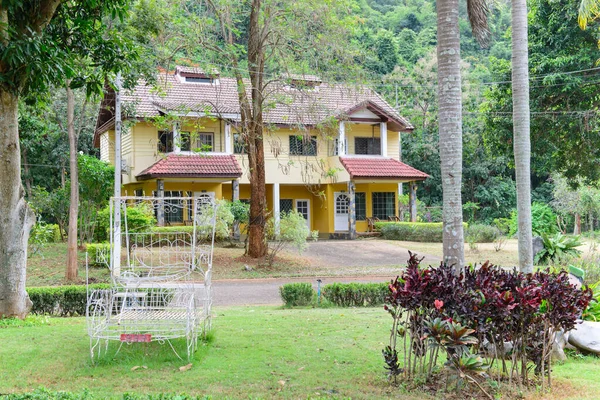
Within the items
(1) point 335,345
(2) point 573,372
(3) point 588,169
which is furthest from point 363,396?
(3) point 588,169

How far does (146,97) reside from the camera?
91.9ft

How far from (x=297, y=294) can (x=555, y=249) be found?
10.5 metres

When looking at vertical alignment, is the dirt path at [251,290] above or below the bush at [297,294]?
below

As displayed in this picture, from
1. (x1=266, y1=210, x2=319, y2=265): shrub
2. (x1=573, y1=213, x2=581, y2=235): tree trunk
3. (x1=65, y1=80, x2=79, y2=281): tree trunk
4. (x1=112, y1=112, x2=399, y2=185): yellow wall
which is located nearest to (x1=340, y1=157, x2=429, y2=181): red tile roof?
(x1=112, y1=112, x2=399, y2=185): yellow wall

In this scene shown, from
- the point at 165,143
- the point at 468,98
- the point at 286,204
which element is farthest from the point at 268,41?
the point at 468,98

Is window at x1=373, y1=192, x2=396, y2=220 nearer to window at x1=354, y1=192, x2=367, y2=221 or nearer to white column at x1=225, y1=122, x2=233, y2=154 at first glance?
window at x1=354, y1=192, x2=367, y2=221

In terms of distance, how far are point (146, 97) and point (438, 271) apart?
24153mm

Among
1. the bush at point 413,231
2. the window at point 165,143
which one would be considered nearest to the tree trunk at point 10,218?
the window at point 165,143

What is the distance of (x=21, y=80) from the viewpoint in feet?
29.3

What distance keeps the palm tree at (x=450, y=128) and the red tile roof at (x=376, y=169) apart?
73.4ft

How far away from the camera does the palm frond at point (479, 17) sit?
8805 millimetres

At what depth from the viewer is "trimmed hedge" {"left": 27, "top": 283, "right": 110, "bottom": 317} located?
38.4 ft

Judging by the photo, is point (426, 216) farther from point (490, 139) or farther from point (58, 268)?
point (58, 268)

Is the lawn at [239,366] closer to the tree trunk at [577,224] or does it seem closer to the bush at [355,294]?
the bush at [355,294]
